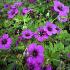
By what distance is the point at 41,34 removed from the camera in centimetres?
169

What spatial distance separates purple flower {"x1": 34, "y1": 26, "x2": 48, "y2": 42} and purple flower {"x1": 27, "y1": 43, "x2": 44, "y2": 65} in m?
0.07

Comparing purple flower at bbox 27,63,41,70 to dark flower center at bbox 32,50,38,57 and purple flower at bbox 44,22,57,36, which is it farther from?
purple flower at bbox 44,22,57,36

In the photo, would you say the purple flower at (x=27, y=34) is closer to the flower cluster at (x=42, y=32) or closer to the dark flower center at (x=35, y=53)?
the flower cluster at (x=42, y=32)

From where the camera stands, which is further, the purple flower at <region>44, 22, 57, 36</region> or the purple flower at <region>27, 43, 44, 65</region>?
the purple flower at <region>44, 22, 57, 36</region>

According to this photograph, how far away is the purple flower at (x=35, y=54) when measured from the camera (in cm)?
152

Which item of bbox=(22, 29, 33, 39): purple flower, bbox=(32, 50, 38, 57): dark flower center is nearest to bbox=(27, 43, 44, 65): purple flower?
bbox=(32, 50, 38, 57): dark flower center

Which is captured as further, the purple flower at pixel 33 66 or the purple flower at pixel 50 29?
the purple flower at pixel 50 29

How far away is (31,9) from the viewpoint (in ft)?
6.86

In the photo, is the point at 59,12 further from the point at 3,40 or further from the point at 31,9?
the point at 3,40

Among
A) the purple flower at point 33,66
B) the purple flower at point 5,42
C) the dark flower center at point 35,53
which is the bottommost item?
the purple flower at point 33,66

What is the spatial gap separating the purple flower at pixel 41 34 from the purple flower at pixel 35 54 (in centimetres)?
7

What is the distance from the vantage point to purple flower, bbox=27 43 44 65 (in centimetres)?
152

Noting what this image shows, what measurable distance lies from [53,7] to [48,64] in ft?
2.21

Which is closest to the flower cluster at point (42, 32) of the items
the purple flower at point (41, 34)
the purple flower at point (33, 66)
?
the purple flower at point (41, 34)
